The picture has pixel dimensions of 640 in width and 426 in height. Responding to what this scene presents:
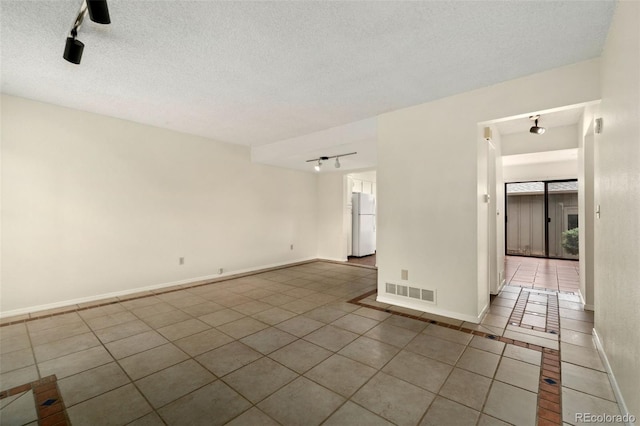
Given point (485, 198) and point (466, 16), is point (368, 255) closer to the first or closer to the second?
point (485, 198)

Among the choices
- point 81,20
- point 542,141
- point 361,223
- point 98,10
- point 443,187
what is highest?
point 81,20

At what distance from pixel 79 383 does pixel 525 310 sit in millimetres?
4735

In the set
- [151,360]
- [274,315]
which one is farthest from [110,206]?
[274,315]

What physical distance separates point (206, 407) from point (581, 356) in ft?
10.2

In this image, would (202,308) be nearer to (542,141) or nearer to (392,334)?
(392,334)

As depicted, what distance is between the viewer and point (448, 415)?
65.9 inches

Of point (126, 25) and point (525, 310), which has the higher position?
point (126, 25)

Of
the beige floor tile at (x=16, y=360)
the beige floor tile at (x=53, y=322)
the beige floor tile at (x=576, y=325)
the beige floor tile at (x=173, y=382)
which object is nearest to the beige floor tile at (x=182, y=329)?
the beige floor tile at (x=173, y=382)

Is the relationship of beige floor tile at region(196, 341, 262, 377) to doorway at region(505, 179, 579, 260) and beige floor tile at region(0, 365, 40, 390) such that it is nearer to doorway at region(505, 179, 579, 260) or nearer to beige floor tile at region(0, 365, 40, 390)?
beige floor tile at region(0, 365, 40, 390)

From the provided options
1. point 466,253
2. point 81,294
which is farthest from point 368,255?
point 81,294

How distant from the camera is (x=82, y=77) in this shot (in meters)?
2.86

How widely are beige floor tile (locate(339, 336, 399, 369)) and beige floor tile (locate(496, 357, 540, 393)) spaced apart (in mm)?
830

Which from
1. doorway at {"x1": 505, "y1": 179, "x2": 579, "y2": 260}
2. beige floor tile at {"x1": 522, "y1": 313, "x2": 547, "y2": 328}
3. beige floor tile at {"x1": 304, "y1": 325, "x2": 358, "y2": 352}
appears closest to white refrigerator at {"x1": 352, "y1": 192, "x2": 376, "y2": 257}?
doorway at {"x1": 505, "y1": 179, "x2": 579, "y2": 260}

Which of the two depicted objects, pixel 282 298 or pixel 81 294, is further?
pixel 282 298
